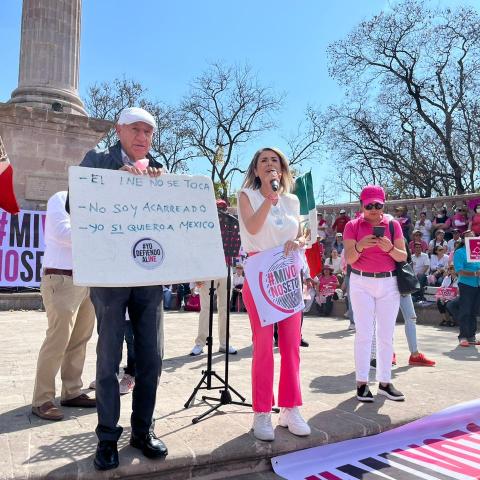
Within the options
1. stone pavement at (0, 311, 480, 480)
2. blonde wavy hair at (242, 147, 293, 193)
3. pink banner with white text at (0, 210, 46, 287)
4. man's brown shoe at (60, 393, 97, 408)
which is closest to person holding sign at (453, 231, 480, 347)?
stone pavement at (0, 311, 480, 480)

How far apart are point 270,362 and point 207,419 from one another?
2.53 feet

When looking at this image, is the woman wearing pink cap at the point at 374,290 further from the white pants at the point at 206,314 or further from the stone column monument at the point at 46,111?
the stone column monument at the point at 46,111

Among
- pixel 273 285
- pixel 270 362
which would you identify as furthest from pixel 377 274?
pixel 270 362

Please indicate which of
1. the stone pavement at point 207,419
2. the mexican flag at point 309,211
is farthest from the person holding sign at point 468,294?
the mexican flag at point 309,211

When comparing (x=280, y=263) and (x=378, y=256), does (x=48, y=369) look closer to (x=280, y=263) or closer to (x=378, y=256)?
(x=280, y=263)

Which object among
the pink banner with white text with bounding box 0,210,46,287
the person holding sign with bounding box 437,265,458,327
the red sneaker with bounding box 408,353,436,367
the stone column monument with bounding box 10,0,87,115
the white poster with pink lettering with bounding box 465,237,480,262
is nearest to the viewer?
the red sneaker with bounding box 408,353,436,367

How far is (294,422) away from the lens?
3689mm

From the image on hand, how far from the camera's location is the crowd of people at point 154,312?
121 inches

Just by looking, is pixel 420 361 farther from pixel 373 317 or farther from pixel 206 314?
pixel 206 314

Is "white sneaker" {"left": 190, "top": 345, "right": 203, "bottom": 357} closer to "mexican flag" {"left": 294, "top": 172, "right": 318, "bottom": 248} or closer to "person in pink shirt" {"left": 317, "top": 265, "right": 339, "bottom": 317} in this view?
"mexican flag" {"left": 294, "top": 172, "right": 318, "bottom": 248}

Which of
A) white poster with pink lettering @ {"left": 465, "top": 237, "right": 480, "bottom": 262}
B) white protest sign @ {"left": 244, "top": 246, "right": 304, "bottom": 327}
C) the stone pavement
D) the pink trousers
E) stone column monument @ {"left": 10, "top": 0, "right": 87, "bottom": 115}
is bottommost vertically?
the stone pavement

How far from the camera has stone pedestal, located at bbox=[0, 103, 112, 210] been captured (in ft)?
42.2

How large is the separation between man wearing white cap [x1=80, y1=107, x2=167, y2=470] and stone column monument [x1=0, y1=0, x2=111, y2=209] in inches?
425

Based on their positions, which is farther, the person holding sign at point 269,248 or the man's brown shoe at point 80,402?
the man's brown shoe at point 80,402
